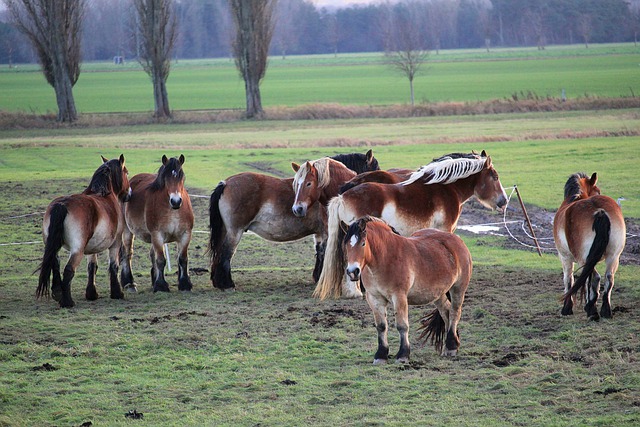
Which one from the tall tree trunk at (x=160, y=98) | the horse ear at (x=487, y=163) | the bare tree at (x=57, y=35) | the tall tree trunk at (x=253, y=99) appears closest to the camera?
the horse ear at (x=487, y=163)

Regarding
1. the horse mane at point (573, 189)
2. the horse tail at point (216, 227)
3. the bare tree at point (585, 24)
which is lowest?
the horse tail at point (216, 227)

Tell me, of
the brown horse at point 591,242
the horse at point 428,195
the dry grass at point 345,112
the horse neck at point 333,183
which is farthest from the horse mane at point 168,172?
the dry grass at point 345,112

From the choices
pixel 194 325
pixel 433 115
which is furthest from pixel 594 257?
pixel 433 115

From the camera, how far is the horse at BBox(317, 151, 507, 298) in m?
9.86

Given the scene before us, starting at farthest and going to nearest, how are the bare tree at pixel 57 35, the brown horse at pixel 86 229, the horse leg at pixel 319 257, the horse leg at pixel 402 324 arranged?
the bare tree at pixel 57 35, the horse leg at pixel 319 257, the brown horse at pixel 86 229, the horse leg at pixel 402 324

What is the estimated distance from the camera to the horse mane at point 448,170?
10.1 m

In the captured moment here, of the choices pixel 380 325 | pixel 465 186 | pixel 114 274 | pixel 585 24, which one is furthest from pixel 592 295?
pixel 585 24

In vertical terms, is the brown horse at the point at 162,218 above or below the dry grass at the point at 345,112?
below

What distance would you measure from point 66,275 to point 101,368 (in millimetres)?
2636

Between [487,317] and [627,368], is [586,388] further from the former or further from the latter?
[487,317]

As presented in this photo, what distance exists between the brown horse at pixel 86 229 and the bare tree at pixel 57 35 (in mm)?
31296

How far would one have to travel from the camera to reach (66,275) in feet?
32.2

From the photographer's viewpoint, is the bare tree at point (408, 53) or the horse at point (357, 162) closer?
the horse at point (357, 162)

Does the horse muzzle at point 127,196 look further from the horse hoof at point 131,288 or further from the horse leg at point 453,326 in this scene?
the horse leg at point 453,326
